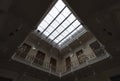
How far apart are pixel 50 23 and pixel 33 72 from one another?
5535 millimetres

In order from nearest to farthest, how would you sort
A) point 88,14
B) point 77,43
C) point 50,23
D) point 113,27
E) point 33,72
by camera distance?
point 88,14 → point 113,27 → point 33,72 → point 50,23 → point 77,43

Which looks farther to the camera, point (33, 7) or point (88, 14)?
point (88, 14)

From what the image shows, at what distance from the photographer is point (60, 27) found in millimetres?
12328

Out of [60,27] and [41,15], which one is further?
[60,27]

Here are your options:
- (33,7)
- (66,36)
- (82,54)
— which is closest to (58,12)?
(66,36)

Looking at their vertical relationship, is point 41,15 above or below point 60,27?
below

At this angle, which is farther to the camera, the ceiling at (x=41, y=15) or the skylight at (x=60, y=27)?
the skylight at (x=60, y=27)

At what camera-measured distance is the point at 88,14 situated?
17.7ft

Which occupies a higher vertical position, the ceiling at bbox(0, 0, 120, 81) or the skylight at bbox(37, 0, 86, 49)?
the skylight at bbox(37, 0, 86, 49)

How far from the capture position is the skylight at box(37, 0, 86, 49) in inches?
433

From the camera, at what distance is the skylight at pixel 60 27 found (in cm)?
1100

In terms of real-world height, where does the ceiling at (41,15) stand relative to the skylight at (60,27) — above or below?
below

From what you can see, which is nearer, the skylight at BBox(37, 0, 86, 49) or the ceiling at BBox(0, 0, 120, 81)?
the ceiling at BBox(0, 0, 120, 81)

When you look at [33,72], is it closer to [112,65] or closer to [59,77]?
[59,77]
